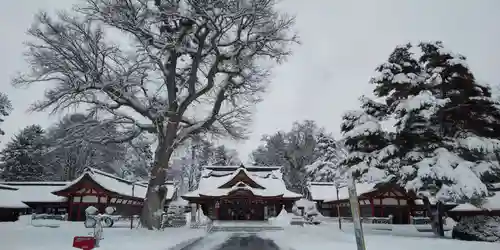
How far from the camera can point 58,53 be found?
15.7 meters

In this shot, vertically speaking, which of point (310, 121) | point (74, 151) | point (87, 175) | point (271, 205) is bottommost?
point (271, 205)

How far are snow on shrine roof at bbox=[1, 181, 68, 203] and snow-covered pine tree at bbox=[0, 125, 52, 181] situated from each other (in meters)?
10.4

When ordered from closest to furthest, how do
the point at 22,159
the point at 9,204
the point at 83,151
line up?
the point at 83,151, the point at 9,204, the point at 22,159

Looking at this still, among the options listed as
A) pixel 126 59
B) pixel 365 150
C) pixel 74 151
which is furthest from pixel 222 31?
pixel 74 151

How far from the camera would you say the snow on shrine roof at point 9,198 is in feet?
103

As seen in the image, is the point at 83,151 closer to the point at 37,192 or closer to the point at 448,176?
the point at 37,192

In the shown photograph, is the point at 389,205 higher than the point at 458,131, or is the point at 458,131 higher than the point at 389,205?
the point at 458,131

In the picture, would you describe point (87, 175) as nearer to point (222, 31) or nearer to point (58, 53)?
point (58, 53)

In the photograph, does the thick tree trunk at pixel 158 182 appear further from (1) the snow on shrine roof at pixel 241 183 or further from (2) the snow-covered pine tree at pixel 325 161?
(2) the snow-covered pine tree at pixel 325 161

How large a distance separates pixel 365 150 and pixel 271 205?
19.6 meters

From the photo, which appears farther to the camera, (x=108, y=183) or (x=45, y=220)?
(x=108, y=183)

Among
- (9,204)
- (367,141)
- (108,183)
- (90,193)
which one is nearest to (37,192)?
(9,204)

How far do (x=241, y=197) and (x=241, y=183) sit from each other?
141cm

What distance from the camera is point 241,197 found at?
32.4 m
